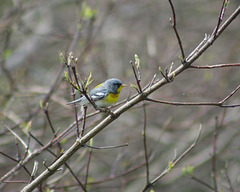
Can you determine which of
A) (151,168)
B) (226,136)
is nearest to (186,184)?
(151,168)

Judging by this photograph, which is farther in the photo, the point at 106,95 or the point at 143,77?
the point at 143,77

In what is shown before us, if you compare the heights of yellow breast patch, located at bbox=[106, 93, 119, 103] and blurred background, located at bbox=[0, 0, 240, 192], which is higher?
blurred background, located at bbox=[0, 0, 240, 192]

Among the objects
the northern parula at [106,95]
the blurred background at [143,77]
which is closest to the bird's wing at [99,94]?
the northern parula at [106,95]

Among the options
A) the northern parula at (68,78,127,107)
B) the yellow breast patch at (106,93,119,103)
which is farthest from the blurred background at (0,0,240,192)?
the yellow breast patch at (106,93,119,103)

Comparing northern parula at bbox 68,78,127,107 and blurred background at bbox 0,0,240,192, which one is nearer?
northern parula at bbox 68,78,127,107

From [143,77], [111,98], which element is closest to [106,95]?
[111,98]

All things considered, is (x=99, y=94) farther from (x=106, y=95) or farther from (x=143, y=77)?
(x=143, y=77)

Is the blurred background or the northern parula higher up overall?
the blurred background

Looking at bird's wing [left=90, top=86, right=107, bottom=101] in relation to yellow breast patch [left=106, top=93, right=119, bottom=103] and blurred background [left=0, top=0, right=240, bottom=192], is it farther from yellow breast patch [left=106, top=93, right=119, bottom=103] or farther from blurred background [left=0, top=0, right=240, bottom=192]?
blurred background [left=0, top=0, right=240, bottom=192]

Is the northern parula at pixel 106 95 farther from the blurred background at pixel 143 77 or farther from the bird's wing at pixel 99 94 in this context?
the blurred background at pixel 143 77

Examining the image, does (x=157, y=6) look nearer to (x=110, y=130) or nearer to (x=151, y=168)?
(x=110, y=130)

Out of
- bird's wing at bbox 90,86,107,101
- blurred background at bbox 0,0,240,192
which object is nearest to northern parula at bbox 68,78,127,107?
bird's wing at bbox 90,86,107,101

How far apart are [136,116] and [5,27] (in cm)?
366

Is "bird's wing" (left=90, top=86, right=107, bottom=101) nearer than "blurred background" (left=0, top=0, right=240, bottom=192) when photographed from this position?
Yes
